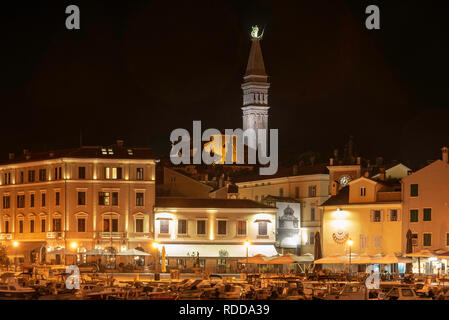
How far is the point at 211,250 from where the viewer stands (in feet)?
409

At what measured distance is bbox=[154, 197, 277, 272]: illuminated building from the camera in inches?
4882

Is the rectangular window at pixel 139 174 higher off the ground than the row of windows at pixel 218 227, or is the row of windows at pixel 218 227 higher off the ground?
the rectangular window at pixel 139 174

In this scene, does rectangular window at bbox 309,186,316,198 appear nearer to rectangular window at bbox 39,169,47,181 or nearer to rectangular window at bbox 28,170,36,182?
rectangular window at bbox 39,169,47,181

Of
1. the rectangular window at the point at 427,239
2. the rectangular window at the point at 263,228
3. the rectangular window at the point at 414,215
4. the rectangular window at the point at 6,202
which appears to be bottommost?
the rectangular window at the point at 427,239

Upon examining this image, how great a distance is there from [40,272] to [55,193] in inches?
582

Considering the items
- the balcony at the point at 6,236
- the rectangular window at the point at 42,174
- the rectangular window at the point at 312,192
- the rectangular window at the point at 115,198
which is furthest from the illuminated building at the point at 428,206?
the balcony at the point at 6,236

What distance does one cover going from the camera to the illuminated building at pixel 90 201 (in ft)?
407

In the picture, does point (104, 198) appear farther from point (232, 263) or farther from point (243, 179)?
point (243, 179)

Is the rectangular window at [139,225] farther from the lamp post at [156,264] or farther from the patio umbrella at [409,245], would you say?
the patio umbrella at [409,245]

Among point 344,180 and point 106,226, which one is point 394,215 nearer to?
point 344,180

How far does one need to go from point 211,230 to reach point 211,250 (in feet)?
6.24

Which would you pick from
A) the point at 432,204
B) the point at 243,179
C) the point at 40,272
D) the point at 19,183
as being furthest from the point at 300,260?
the point at 243,179

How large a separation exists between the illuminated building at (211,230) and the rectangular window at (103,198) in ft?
13.2

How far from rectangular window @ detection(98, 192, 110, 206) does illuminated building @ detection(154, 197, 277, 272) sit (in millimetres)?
4013
